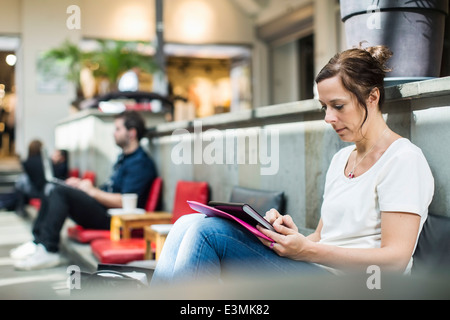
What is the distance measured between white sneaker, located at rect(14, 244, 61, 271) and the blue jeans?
8.78ft

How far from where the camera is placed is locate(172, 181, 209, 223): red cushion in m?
4.03

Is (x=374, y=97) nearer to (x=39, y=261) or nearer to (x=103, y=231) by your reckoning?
(x=39, y=261)

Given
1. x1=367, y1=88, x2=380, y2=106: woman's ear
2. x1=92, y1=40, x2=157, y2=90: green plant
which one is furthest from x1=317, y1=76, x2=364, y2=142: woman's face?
x1=92, y1=40, x2=157, y2=90: green plant

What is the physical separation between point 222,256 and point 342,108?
624 mm

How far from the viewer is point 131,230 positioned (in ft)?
14.2

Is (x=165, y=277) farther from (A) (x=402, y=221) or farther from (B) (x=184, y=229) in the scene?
(A) (x=402, y=221)

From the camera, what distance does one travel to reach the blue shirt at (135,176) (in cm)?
473

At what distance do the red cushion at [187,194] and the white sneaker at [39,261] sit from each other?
101cm

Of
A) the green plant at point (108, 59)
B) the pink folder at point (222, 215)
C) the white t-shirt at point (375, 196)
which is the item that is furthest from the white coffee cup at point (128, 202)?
the green plant at point (108, 59)

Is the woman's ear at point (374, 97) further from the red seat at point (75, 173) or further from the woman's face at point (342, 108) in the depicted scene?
the red seat at point (75, 173)

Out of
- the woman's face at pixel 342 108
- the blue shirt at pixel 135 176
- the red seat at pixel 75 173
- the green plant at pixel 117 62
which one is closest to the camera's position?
the woman's face at pixel 342 108

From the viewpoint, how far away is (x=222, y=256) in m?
1.86

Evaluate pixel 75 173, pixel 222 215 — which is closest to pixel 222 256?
pixel 222 215

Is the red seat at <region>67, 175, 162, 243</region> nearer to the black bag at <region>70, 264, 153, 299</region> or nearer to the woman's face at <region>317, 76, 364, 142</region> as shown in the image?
the black bag at <region>70, 264, 153, 299</region>
